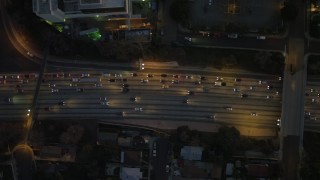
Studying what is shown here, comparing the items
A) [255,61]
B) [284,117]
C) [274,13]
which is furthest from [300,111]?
[274,13]

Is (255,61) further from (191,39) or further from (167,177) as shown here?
(167,177)

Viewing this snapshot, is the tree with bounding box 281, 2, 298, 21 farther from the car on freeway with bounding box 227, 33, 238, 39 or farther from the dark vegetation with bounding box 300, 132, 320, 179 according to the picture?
the dark vegetation with bounding box 300, 132, 320, 179

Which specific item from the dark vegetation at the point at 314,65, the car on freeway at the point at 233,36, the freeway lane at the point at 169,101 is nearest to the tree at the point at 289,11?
the dark vegetation at the point at 314,65

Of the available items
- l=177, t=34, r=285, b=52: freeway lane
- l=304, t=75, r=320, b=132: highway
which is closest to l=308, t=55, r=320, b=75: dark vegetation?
l=304, t=75, r=320, b=132: highway

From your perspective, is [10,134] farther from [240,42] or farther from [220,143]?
[240,42]

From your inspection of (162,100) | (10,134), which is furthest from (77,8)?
(10,134)

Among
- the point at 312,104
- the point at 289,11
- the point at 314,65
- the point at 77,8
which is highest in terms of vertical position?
the point at 289,11
